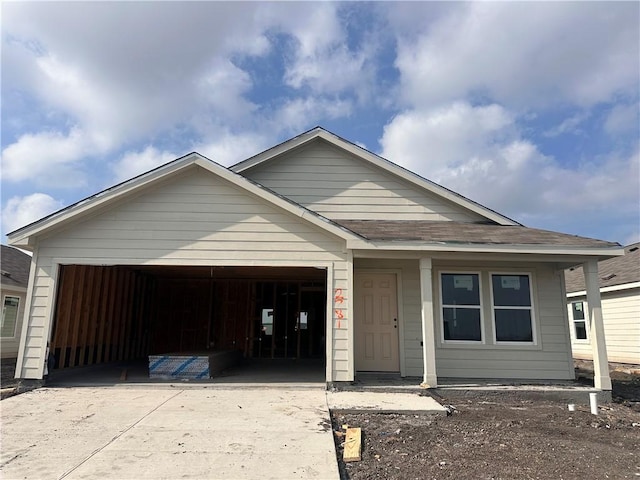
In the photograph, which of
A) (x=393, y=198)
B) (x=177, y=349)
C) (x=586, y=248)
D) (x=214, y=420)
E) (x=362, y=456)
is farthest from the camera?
(x=177, y=349)

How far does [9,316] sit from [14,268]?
218cm

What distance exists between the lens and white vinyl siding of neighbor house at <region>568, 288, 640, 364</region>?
13773 millimetres

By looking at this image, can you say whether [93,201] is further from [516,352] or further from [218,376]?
[516,352]

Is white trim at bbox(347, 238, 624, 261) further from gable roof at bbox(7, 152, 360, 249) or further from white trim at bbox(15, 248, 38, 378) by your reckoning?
white trim at bbox(15, 248, 38, 378)

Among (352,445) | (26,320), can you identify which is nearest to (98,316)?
(26,320)

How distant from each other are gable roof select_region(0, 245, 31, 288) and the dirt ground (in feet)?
42.7

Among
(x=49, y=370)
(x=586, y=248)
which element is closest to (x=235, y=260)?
(x=49, y=370)

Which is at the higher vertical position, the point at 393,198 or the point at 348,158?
the point at 348,158

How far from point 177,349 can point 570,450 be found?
11.4 metres

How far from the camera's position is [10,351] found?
14.2 m

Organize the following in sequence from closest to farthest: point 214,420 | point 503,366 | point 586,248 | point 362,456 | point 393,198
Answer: point 362,456 → point 214,420 → point 586,248 → point 503,366 → point 393,198

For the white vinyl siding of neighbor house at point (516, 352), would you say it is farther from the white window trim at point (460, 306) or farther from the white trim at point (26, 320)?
the white trim at point (26, 320)

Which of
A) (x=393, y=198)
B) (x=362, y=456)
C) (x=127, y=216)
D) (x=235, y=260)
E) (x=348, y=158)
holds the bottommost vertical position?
(x=362, y=456)

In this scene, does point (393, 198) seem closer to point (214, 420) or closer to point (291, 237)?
point (291, 237)
